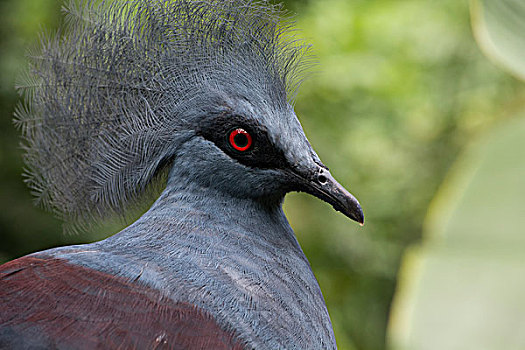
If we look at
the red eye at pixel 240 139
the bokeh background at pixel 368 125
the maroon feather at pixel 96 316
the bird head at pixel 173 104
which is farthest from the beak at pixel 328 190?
the bokeh background at pixel 368 125

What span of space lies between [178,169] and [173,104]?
0.13 metres

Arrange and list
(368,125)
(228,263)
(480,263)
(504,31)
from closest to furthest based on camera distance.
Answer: (480,263)
(504,31)
(228,263)
(368,125)

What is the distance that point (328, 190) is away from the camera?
3.55 ft

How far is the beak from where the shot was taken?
3.53 feet

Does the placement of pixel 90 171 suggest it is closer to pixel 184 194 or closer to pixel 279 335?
pixel 184 194

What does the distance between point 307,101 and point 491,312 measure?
2.37 metres

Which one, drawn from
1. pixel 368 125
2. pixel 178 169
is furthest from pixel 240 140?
pixel 368 125

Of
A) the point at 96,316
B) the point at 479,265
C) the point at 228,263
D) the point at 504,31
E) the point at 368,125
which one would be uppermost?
the point at 368,125

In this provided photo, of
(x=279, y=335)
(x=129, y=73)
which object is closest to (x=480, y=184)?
(x=279, y=335)

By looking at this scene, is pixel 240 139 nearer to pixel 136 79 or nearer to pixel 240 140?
pixel 240 140

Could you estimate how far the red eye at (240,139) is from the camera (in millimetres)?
1065

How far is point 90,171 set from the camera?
3.84ft

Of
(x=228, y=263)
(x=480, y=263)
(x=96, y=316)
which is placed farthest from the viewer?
(x=228, y=263)

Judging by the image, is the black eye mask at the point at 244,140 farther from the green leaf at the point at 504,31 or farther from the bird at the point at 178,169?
the green leaf at the point at 504,31
